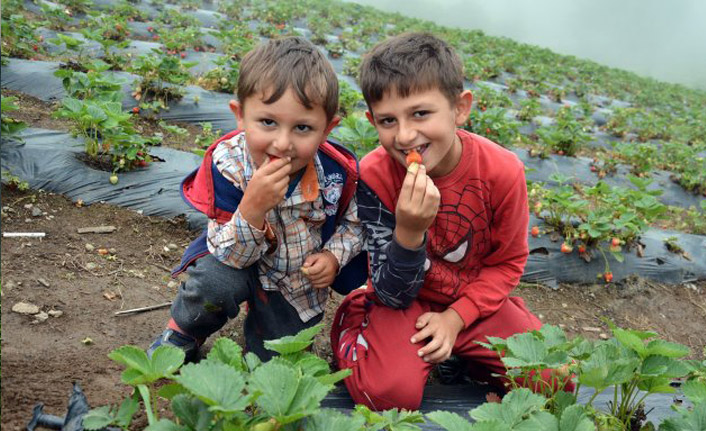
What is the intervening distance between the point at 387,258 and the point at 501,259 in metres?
0.52

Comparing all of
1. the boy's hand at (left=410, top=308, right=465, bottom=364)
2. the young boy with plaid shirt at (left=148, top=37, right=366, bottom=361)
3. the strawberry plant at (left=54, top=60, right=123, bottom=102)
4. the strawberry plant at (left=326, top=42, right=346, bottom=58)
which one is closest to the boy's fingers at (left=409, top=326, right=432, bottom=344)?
the boy's hand at (left=410, top=308, right=465, bottom=364)

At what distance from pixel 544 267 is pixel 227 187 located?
2.35 meters

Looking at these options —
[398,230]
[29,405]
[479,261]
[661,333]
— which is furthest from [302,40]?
[661,333]

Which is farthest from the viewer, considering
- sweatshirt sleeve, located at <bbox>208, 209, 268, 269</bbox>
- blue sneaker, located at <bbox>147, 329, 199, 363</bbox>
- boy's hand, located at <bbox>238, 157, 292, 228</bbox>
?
blue sneaker, located at <bbox>147, 329, 199, 363</bbox>

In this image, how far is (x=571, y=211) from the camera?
3.74 metres

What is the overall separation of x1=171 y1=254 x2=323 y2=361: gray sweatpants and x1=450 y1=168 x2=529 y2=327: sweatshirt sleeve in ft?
1.95

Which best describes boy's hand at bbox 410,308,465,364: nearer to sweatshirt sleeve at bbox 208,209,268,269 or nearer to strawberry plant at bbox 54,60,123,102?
sweatshirt sleeve at bbox 208,209,268,269

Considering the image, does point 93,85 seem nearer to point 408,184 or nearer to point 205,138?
point 205,138

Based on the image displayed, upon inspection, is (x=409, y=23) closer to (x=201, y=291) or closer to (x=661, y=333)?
(x=661, y=333)

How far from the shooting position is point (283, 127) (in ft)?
6.11

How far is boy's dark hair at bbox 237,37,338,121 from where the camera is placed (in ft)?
6.09

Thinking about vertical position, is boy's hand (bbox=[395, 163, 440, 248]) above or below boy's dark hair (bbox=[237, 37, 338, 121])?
below

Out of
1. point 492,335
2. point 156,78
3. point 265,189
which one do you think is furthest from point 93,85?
point 492,335

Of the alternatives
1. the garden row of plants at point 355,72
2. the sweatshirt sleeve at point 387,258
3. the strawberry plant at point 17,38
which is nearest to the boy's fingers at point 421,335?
the sweatshirt sleeve at point 387,258
